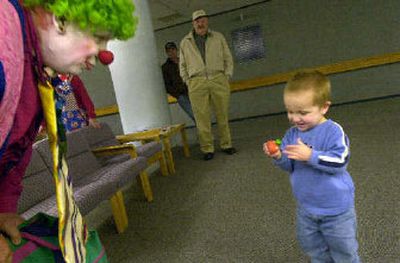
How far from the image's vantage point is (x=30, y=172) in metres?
2.47

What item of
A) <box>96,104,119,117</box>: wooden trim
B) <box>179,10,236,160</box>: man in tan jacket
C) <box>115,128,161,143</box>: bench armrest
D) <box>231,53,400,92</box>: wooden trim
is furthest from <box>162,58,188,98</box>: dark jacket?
<box>96,104,119,117</box>: wooden trim

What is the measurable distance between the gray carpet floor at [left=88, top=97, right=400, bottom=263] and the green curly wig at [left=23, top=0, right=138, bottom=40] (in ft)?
5.31

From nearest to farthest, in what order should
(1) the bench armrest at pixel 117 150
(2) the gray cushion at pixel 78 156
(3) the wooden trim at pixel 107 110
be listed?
(2) the gray cushion at pixel 78 156 < (1) the bench armrest at pixel 117 150 < (3) the wooden trim at pixel 107 110

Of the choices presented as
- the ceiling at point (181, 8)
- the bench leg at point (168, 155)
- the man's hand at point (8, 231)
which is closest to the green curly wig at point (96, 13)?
the man's hand at point (8, 231)

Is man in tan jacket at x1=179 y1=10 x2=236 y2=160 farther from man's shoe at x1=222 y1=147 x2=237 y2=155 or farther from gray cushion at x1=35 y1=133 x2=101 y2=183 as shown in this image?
→ gray cushion at x1=35 y1=133 x2=101 y2=183

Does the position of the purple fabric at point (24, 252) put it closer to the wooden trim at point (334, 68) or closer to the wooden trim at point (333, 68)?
the wooden trim at point (334, 68)

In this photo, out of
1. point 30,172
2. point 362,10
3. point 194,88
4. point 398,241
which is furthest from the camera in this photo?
point 362,10

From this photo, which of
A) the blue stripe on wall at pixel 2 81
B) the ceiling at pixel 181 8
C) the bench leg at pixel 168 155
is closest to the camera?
the blue stripe on wall at pixel 2 81

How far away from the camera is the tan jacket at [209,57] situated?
428 cm

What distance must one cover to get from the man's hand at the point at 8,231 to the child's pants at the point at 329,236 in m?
1.11

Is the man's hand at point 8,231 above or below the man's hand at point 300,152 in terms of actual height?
above

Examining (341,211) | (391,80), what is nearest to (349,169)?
(341,211)

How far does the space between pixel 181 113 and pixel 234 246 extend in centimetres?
674

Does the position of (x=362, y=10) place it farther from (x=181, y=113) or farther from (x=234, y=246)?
(x=234, y=246)
